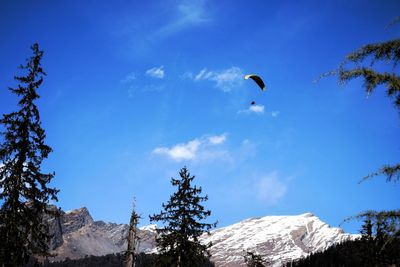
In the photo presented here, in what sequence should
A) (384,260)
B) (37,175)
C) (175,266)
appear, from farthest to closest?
1. (384,260)
2. (175,266)
3. (37,175)

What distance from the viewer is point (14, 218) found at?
1811 centimetres

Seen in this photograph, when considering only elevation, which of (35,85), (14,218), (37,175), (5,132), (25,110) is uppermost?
(35,85)

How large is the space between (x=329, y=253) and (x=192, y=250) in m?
124

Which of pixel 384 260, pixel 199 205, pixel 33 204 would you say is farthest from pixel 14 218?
pixel 384 260

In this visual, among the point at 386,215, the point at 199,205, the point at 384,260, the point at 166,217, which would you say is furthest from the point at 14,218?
the point at 384,260

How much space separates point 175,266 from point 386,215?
705 inches

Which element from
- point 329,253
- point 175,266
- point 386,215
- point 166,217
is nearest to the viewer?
point 386,215

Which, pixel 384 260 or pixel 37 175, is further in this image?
pixel 384 260

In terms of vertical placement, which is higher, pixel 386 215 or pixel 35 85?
pixel 35 85

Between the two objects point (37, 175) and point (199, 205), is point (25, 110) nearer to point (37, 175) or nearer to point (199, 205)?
point (37, 175)

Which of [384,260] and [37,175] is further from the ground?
[37,175]

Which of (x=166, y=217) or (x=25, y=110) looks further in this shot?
(x=166, y=217)

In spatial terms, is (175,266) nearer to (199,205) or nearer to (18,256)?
(199,205)

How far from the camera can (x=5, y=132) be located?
745 inches
